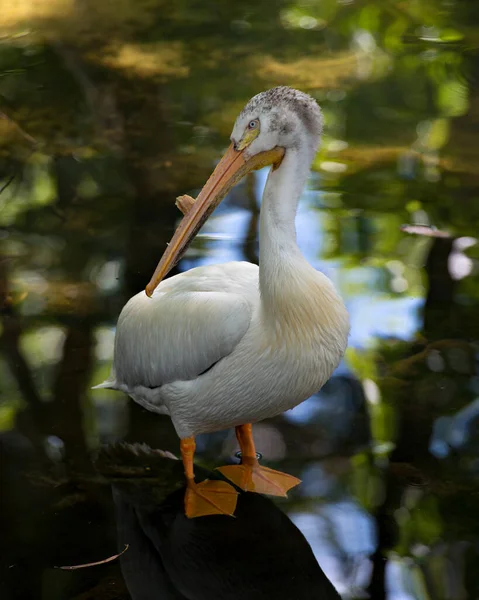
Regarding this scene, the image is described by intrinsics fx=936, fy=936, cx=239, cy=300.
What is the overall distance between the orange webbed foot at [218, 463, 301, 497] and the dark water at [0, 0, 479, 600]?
56 mm

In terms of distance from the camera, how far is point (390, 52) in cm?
746

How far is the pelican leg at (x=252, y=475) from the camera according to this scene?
3.37m

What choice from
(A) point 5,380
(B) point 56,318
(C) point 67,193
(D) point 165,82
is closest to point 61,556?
(A) point 5,380

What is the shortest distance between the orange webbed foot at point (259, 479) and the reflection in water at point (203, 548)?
4cm

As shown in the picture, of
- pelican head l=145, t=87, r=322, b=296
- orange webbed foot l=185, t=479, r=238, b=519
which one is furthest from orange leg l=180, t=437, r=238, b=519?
pelican head l=145, t=87, r=322, b=296

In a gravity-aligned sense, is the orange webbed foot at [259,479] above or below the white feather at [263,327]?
below

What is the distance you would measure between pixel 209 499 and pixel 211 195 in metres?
Result: 1.06

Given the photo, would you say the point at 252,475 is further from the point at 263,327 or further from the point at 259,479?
the point at 263,327

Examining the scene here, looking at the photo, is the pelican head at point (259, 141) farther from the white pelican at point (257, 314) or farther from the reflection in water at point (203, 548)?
the reflection in water at point (203, 548)

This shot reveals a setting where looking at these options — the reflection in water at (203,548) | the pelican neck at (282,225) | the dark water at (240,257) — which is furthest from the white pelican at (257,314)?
the dark water at (240,257)

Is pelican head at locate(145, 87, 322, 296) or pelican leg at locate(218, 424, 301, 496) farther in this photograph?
pelican leg at locate(218, 424, 301, 496)

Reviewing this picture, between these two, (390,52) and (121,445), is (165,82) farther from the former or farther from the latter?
(121,445)

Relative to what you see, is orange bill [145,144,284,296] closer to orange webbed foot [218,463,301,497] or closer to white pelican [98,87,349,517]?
white pelican [98,87,349,517]

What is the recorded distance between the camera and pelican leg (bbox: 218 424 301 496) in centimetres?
337
